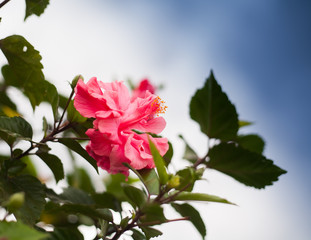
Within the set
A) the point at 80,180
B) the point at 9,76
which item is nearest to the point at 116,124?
the point at 9,76

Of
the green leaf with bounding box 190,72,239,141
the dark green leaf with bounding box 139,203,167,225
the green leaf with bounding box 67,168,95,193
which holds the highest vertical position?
the green leaf with bounding box 190,72,239,141

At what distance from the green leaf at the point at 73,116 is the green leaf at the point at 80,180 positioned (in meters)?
0.89

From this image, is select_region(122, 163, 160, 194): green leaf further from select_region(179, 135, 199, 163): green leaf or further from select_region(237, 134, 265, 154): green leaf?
select_region(237, 134, 265, 154): green leaf

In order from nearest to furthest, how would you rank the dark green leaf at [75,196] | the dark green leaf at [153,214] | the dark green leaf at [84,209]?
the dark green leaf at [153,214] < the dark green leaf at [84,209] < the dark green leaf at [75,196]

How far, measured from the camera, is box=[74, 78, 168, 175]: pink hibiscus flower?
1081 mm

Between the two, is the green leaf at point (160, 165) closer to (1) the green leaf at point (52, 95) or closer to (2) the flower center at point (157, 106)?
(2) the flower center at point (157, 106)

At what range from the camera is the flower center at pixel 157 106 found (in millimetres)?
1231

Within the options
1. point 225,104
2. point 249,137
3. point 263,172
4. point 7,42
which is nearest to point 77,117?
point 7,42

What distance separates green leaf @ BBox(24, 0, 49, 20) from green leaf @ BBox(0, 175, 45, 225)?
644 mm

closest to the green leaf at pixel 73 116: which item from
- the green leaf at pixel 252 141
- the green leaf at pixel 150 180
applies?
the green leaf at pixel 150 180

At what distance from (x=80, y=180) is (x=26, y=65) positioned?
101cm

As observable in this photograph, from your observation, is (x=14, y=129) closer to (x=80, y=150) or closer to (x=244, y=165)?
(x=80, y=150)

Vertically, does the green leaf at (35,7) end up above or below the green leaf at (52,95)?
above

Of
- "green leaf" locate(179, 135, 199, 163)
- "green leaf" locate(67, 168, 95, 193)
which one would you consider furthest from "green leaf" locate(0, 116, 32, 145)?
"green leaf" locate(67, 168, 95, 193)
